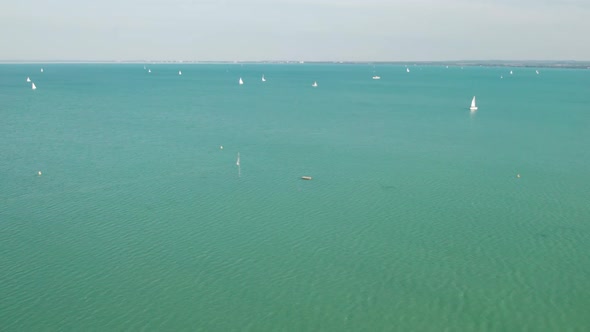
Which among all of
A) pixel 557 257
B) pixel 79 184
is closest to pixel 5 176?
pixel 79 184

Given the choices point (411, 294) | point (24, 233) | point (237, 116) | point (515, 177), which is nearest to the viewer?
point (411, 294)

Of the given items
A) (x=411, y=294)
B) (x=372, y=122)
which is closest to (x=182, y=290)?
(x=411, y=294)

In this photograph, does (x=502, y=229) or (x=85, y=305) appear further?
(x=502, y=229)

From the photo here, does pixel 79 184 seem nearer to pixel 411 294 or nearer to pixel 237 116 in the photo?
pixel 411 294

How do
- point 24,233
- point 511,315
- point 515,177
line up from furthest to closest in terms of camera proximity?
point 515,177 < point 24,233 < point 511,315

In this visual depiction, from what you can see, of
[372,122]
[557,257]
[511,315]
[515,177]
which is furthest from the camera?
[372,122]

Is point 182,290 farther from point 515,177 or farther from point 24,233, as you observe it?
point 515,177
